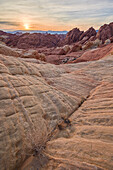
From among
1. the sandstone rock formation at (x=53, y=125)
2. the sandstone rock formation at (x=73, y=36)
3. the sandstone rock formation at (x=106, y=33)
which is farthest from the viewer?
the sandstone rock formation at (x=73, y=36)

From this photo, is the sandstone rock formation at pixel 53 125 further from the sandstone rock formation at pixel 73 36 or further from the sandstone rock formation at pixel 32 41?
the sandstone rock formation at pixel 73 36

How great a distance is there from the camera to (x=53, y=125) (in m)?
3.03

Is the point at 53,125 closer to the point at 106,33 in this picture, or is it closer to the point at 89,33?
the point at 106,33

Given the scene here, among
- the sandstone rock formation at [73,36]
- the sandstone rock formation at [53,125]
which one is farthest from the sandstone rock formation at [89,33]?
the sandstone rock formation at [53,125]

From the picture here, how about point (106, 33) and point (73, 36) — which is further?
point (73, 36)

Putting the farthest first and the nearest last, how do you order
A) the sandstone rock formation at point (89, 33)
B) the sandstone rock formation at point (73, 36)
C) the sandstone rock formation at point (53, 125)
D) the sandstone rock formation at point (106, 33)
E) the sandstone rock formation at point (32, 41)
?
1. the sandstone rock formation at point (73, 36)
2. the sandstone rock formation at point (89, 33)
3. the sandstone rock formation at point (32, 41)
4. the sandstone rock formation at point (106, 33)
5. the sandstone rock formation at point (53, 125)

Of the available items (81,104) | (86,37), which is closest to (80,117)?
(81,104)

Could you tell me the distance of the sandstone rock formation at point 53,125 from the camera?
2.05m

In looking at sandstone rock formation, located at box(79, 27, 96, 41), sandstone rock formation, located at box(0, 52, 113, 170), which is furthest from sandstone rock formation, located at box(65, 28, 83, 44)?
sandstone rock formation, located at box(0, 52, 113, 170)

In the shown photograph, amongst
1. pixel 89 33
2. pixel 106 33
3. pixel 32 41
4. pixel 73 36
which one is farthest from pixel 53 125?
pixel 73 36

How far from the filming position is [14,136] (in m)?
2.22

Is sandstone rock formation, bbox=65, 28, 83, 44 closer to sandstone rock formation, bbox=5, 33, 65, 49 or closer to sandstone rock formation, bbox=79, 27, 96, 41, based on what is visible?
sandstone rock formation, bbox=79, 27, 96, 41

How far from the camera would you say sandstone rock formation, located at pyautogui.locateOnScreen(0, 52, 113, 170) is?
2.05 metres

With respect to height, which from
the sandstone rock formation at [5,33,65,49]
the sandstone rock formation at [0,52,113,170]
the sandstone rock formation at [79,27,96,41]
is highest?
the sandstone rock formation at [79,27,96,41]
